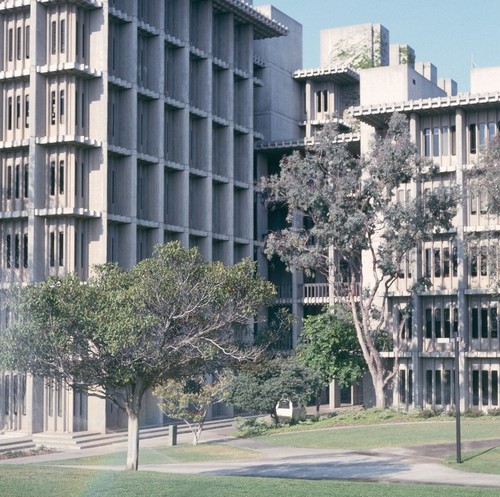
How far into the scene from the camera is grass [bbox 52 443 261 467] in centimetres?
4175

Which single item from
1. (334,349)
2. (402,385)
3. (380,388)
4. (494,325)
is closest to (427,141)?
(494,325)

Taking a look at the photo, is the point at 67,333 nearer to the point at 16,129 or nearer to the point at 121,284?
the point at 121,284

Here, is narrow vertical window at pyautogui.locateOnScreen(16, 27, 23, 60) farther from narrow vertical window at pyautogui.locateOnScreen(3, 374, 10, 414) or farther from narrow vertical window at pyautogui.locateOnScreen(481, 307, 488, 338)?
narrow vertical window at pyautogui.locateOnScreen(481, 307, 488, 338)

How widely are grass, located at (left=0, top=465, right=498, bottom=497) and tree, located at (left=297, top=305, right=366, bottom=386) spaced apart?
2922 centimetres

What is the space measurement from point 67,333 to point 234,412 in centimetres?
3514

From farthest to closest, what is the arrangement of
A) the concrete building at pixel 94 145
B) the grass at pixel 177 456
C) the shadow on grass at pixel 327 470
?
the concrete building at pixel 94 145, the grass at pixel 177 456, the shadow on grass at pixel 327 470

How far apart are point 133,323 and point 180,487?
20.0 feet

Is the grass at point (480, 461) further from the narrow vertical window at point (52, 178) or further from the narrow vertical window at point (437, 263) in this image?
the narrow vertical window at point (52, 178)

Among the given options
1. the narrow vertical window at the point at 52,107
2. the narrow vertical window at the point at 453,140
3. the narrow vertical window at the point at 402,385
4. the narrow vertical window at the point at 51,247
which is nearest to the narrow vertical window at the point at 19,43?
the narrow vertical window at the point at 52,107

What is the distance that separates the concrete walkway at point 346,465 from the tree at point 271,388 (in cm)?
544

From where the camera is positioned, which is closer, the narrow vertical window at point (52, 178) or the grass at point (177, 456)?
the grass at point (177, 456)

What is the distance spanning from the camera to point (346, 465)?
38.3 meters

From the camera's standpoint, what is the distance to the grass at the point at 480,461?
116ft

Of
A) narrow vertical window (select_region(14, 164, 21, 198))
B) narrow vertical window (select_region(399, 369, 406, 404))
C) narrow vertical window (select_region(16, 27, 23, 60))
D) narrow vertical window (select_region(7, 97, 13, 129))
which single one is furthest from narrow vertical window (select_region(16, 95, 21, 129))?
narrow vertical window (select_region(399, 369, 406, 404))
